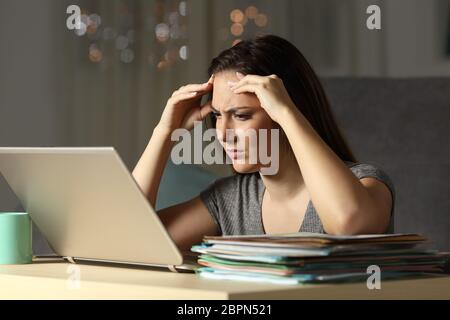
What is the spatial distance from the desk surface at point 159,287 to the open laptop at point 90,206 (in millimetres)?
34

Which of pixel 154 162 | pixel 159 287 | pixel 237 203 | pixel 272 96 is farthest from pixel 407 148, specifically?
pixel 159 287

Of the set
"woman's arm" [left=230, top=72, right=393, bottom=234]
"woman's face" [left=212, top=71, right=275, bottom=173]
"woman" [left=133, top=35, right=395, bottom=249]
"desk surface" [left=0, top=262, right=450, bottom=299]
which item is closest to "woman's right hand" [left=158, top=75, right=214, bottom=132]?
"woman" [left=133, top=35, right=395, bottom=249]

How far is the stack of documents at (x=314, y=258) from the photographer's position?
47.5 inches

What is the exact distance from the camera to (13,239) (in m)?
1.57

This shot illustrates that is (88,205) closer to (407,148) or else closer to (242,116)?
(242,116)

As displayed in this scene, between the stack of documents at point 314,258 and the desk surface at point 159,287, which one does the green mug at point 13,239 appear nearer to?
the desk surface at point 159,287

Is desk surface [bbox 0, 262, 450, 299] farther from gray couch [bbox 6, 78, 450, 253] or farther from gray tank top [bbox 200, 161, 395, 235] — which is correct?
gray couch [bbox 6, 78, 450, 253]

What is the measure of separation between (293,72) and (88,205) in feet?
2.02

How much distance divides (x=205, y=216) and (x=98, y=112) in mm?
1293

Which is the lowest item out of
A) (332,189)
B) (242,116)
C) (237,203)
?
(237,203)

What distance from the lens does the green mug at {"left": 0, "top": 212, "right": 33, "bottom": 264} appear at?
1569mm
